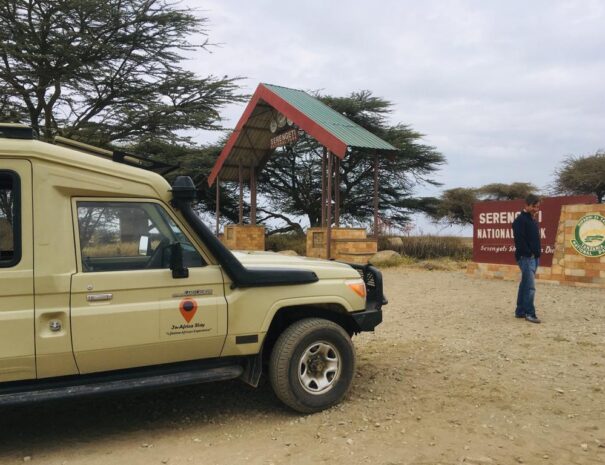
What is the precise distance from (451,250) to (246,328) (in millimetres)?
14635

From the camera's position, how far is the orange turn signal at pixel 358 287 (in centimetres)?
487

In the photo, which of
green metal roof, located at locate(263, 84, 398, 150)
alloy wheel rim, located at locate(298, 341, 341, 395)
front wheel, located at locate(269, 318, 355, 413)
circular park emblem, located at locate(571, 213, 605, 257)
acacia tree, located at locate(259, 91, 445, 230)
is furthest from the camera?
acacia tree, located at locate(259, 91, 445, 230)

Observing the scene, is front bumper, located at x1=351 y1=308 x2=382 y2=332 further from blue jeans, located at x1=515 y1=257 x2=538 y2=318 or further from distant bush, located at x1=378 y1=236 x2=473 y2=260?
distant bush, located at x1=378 y1=236 x2=473 y2=260

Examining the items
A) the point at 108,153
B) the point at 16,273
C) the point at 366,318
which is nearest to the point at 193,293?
the point at 16,273

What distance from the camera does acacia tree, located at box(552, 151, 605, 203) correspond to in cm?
2558

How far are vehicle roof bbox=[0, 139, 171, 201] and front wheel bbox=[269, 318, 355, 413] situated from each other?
1.53m

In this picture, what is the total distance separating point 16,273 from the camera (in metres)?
3.64

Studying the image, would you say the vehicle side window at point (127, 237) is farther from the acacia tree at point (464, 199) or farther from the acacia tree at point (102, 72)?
the acacia tree at point (464, 199)

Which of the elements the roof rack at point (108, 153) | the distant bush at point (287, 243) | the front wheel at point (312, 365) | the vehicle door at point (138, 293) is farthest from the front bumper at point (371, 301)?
the distant bush at point (287, 243)

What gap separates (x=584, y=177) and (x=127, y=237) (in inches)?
1038

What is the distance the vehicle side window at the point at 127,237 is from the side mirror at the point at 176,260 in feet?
0.25

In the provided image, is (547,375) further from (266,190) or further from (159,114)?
(266,190)

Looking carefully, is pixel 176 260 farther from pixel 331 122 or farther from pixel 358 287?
pixel 331 122

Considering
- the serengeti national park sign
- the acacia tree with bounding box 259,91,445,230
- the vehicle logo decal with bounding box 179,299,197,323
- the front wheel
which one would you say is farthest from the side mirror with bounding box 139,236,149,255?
the acacia tree with bounding box 259,91,445,230
